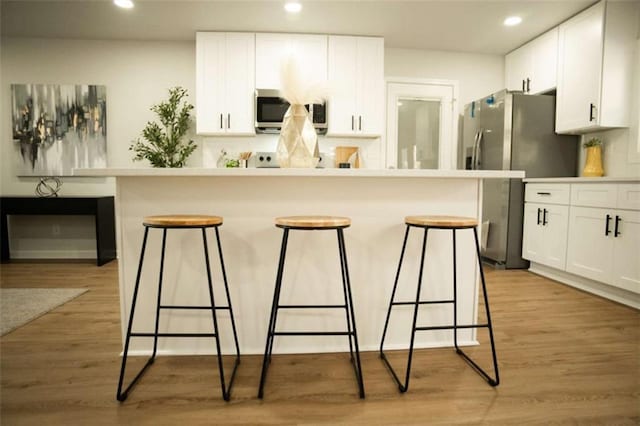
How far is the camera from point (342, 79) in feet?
13.5

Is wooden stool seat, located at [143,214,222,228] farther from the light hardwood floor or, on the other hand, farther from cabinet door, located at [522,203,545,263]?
cabinet door, located at [522,203,545,263]

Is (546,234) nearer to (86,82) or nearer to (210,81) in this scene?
(210,81)

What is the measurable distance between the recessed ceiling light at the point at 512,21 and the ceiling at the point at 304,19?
2.4 inches

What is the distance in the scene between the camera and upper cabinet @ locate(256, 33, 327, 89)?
13.2ft

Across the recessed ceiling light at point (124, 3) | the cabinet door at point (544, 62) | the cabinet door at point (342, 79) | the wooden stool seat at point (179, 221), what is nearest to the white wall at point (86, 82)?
the recessed ceiling light at point (124, 3)

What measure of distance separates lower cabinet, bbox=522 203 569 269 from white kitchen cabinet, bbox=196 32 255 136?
10.2 feet

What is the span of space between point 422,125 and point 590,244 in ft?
7.65

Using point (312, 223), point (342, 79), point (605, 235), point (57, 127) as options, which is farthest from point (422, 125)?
point (57, 127)

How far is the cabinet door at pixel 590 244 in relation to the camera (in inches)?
114

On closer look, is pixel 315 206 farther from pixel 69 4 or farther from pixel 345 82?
pixel 69 4

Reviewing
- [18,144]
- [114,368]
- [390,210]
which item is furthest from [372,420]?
[18,144]

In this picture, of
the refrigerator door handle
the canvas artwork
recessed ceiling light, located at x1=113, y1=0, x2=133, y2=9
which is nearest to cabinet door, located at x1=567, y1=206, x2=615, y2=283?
the refrigerator door handle

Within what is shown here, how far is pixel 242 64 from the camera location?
403cm

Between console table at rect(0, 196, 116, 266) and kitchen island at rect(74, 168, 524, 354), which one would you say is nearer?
kitchen island at rect(74, 168, 524, 354)
